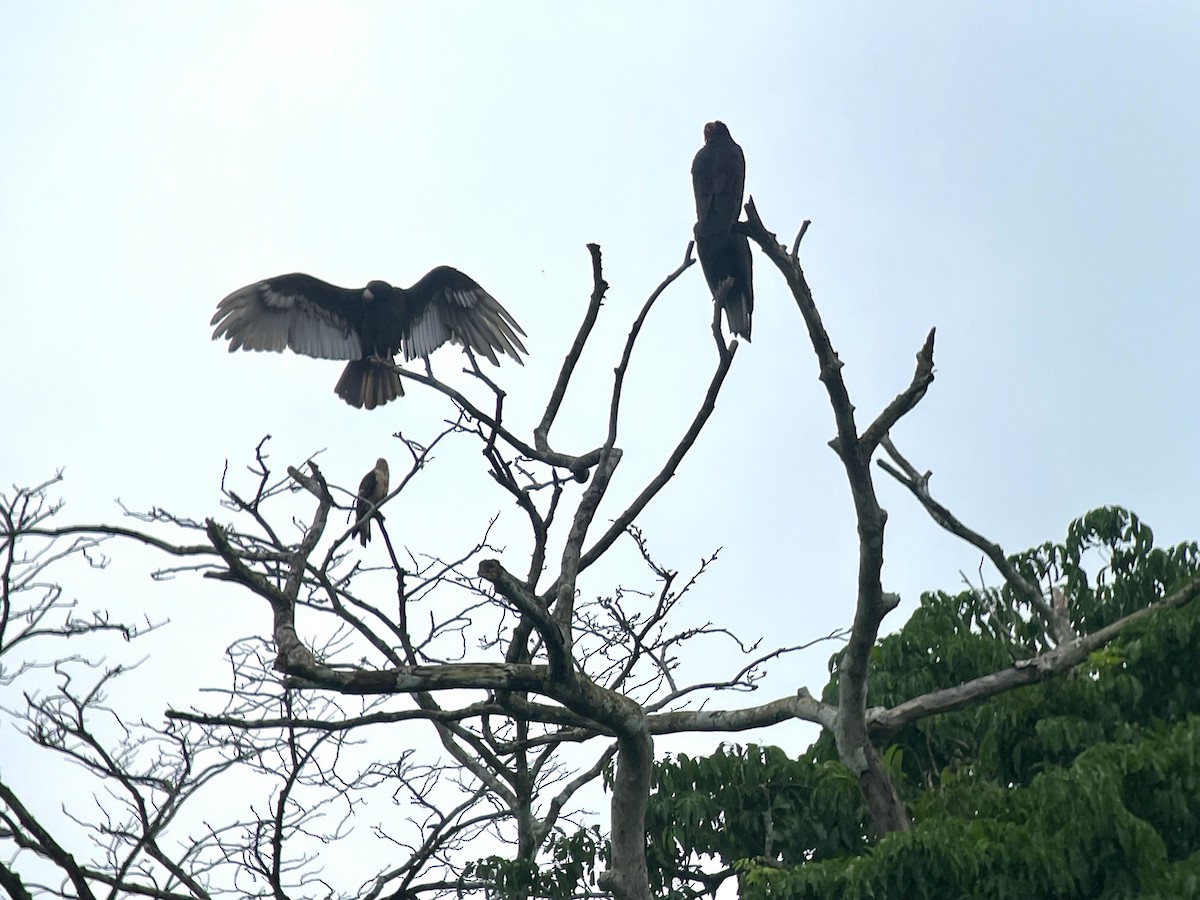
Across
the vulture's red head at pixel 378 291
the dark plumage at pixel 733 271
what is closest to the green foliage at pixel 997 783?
the dark plumage at pixel 733 271

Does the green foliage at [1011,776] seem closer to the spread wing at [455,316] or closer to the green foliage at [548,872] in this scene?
the green foliage at [548,872]

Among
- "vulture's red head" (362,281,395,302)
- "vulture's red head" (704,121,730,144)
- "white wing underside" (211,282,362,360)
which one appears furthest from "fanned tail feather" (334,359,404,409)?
"vulture's red head" (704,121,730,144)

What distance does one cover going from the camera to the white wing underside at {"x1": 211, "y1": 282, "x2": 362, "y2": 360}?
625 cm

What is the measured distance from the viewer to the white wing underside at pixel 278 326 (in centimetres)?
625

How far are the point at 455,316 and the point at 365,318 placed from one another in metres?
0.47

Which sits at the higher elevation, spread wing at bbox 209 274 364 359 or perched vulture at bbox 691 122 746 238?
spread wing at bbox 209 274 364 359

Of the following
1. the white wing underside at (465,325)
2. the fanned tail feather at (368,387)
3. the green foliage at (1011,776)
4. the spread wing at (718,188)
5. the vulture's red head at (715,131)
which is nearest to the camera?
the green foliage at (1011,776)

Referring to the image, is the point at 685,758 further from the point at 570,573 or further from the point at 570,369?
the point at 570,369

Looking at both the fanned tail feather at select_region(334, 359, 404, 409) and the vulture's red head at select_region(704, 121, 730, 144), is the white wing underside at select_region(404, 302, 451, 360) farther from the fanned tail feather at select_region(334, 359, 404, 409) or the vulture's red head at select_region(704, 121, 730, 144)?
the vulture's red head at select_region(704, 121, 730, 144)

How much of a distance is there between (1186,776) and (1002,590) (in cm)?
234

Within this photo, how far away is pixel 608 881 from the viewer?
158 inches

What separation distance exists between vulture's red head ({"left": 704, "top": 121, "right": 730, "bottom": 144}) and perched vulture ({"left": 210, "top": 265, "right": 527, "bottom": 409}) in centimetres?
138

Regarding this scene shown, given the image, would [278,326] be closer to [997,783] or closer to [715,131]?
[715,131]

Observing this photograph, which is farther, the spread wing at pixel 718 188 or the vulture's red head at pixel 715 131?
the vulture's red head at pixel 715 131
